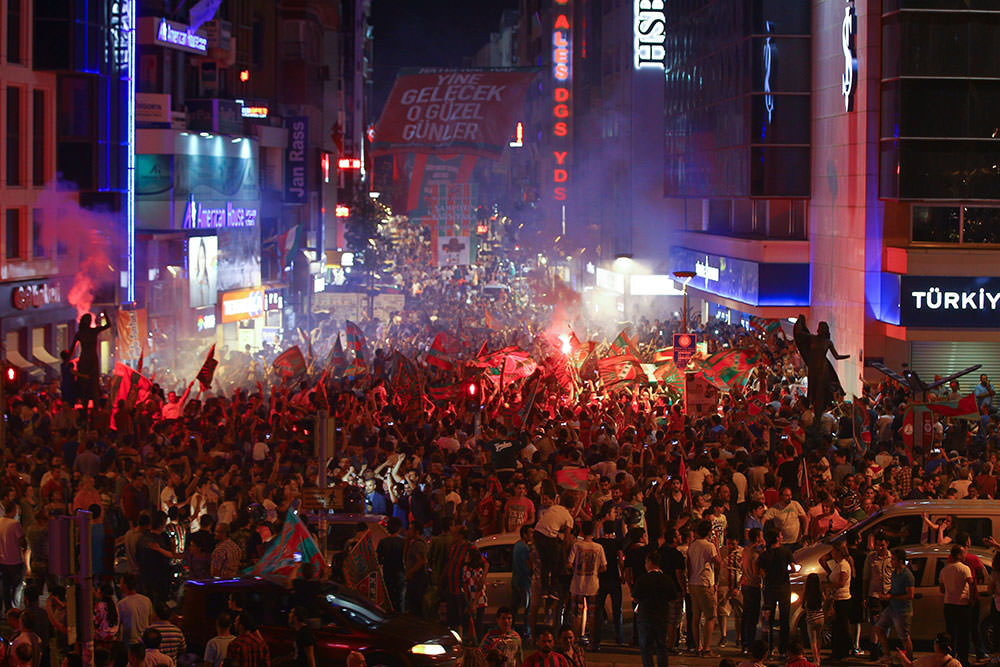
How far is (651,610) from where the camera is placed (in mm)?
13273

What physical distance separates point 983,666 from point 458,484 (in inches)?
247

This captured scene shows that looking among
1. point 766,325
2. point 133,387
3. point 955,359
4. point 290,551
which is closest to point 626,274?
point 766,325

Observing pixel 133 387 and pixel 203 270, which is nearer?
pixel 133 387

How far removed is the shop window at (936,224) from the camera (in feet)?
100

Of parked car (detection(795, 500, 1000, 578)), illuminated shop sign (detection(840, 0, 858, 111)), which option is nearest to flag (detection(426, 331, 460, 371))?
illuminated shop sign (detection(840, 0, 858, 111))

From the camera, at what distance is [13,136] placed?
118 feet

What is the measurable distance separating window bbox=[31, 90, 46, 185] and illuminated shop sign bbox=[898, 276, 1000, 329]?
2144 cm

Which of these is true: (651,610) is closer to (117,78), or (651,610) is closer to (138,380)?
(138,380)

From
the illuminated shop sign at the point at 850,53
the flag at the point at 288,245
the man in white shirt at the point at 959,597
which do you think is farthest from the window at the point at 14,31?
the man in white shirt at the point at 959,597

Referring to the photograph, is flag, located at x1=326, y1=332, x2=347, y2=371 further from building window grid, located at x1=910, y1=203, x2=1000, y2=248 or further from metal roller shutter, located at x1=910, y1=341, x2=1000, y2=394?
building window grid, located at x1=910, y1=203, x2=1000, y2=248

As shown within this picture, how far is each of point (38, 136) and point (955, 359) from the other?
2307 cm

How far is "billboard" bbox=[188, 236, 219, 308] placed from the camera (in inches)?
1861

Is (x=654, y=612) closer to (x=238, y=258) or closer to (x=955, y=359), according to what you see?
(x=955, y=359)

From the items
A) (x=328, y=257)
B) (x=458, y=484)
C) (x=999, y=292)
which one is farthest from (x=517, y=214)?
(x=458, y=484)
